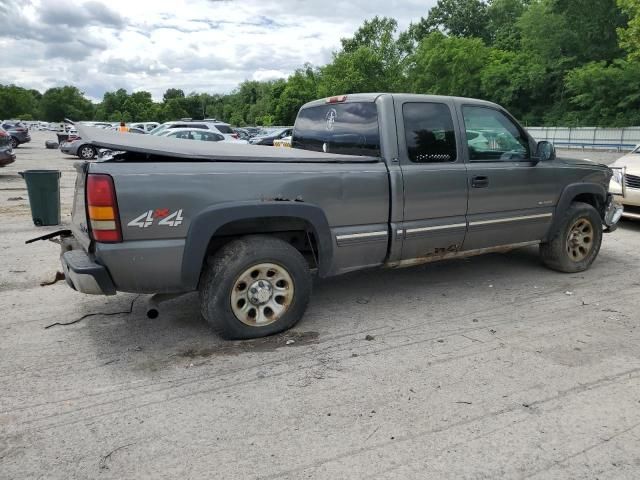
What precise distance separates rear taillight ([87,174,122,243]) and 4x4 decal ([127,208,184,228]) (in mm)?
110

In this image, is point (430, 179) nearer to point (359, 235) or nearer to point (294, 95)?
point (359, 235)

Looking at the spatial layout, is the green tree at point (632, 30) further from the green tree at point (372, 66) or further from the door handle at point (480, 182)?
the green tree at point (372, 66)

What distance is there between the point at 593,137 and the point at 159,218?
4313 centimetres

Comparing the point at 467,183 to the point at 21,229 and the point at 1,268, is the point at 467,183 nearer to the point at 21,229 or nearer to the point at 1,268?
the point at 1,268

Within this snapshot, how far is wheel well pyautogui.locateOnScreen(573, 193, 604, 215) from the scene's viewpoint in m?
5.98

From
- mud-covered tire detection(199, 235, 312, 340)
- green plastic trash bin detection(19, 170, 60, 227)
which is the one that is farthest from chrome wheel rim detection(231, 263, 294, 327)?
green plastic trash bin detection(19, 170, 60, 227)

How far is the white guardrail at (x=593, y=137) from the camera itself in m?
36.6

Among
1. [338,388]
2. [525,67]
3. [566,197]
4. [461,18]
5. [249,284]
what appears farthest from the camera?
[461,18]

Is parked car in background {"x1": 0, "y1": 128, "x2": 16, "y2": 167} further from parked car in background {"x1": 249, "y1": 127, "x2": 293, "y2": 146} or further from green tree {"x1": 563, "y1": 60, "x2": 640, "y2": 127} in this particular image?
green tree {"x1": 563, "y1": 60, "x2": 640, "y2": 127}

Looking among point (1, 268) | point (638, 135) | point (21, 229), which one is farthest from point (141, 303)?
point (638, 135)

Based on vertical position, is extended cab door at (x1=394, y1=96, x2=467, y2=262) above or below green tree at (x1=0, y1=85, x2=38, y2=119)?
below

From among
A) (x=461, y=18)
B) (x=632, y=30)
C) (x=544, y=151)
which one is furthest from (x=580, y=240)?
(x=461, y=18)

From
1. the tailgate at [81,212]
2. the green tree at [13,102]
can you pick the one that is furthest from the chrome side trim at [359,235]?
the green tree at [13,102]

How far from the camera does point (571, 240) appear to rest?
588 cm
